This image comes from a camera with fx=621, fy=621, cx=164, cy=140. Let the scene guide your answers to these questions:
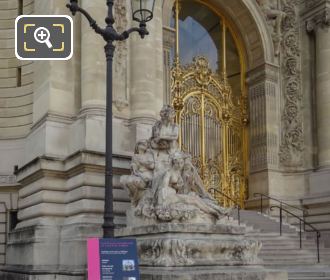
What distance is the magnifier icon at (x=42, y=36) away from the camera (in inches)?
320

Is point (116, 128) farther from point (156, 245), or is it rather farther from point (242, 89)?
point (242, 89)

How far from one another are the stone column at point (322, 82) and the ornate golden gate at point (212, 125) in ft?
8.43

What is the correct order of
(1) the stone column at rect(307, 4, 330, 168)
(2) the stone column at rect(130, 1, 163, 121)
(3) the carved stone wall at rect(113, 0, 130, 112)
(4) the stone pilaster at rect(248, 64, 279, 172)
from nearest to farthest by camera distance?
(3) the carved stone wall at rect(113, 0, 130, 112)
(2) the stone column at rect(130, 1, 163, 121)
(1) the stone column at rect(307, 4, 330, 168)
(4) the stone pilaster at rect(248, 64, 279, 172)

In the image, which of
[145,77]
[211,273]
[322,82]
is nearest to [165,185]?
[211,273]

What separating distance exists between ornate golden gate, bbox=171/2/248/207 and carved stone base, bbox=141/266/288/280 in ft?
29.0

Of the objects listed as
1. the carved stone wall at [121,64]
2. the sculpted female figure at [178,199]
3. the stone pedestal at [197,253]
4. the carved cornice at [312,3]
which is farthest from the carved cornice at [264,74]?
the stone pedestal at [197,253]

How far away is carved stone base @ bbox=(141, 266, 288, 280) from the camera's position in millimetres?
10883

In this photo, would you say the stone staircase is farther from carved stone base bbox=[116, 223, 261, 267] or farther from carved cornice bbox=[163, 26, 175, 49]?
carved cornice bbox=[163, 26, 175, 49]

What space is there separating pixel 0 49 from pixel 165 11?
528 cm

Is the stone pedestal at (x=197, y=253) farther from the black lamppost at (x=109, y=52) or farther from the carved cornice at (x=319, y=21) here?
the carved cornice at (x=319, y=21)

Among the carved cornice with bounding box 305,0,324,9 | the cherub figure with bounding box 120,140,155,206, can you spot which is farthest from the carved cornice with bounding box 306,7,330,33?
the cherub figure with bounding box 120,140,155,206

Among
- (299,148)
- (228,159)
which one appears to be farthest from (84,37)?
(299,148)

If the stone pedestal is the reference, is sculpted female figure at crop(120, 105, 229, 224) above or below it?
above

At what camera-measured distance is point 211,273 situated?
440 inches
